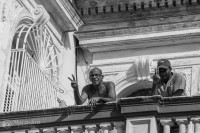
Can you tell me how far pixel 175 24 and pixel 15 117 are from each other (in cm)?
914

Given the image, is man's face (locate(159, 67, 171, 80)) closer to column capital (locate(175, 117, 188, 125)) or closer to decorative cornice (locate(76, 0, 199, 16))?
column capital (locate(175, 117, 188, 125))

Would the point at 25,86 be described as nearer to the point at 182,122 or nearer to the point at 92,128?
the point at 92,128

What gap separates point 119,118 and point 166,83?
1.54 metres

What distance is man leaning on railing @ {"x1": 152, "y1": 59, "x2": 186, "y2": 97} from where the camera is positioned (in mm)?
15172

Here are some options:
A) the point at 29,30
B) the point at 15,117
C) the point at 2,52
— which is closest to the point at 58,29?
the point at 29,30

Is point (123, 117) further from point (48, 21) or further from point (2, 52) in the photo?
point (48, 21)

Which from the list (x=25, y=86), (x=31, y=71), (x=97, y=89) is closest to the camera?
(x=97, y=89)

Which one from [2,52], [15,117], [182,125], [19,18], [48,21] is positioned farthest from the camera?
[48,21]

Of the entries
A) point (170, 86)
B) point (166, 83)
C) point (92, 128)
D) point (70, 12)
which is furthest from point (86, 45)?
point (92, 128)

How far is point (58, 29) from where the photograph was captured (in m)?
23.0

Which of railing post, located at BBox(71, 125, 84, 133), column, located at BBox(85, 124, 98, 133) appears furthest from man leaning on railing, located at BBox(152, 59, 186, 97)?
railing post, located at BBox(71, 125, 84, 133)

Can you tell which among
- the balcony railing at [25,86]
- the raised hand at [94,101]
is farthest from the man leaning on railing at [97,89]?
the balcony railing at [25,86]

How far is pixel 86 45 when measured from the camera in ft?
77.9

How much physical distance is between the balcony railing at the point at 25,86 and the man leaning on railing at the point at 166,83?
4283 mm
